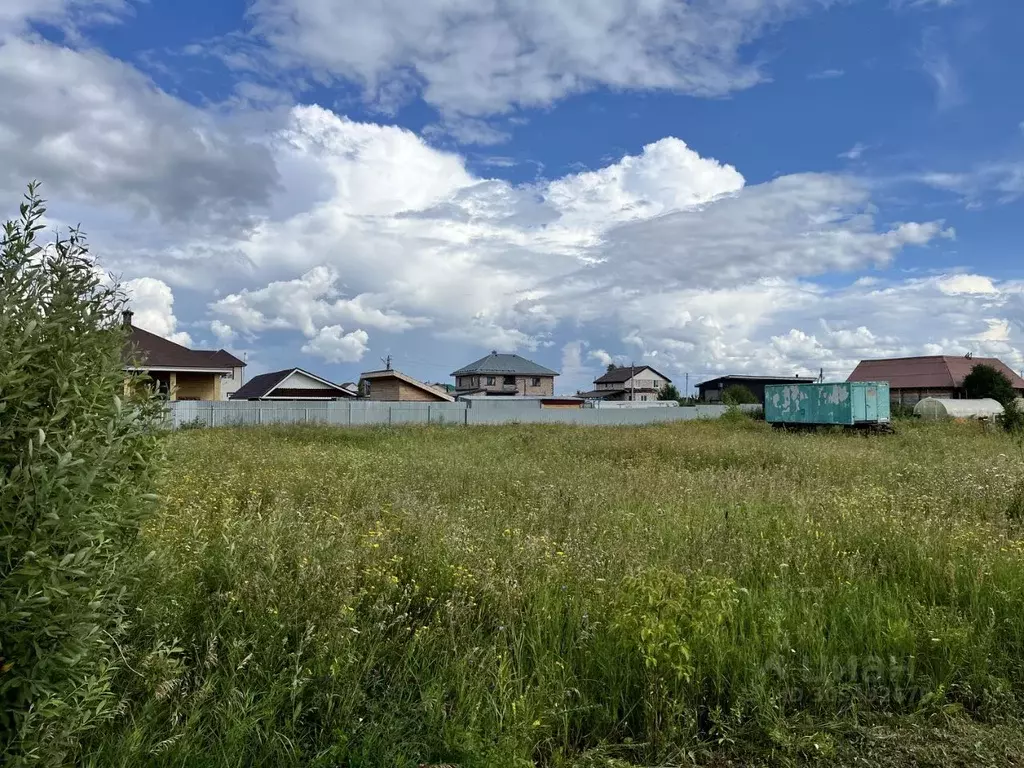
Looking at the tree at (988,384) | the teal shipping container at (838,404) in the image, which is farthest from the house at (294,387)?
the tree at (988,384)

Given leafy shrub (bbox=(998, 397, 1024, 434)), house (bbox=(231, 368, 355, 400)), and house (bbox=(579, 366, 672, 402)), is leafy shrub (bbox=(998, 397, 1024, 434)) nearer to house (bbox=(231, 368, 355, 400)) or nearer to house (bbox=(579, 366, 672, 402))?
house (bbox=(231, 368, 355, 400))

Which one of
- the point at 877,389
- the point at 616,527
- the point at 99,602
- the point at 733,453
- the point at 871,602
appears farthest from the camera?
the point at 877,389

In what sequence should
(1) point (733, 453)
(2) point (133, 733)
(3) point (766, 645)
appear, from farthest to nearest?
(1) point (733, 453), (3) point (766, 645), (2) point (133, 733)

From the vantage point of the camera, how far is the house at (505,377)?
74.4m

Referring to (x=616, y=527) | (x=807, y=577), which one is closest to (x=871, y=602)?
(x=807, y=577)

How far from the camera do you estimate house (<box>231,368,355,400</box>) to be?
131 feet

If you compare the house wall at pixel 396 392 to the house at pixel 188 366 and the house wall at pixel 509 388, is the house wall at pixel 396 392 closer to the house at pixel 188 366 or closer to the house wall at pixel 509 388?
the house at pixel 188 366

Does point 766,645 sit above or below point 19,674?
below

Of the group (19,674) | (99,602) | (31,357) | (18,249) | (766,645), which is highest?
(18,249)

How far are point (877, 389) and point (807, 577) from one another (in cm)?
2584

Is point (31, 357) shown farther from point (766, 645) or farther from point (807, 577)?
point (807, 577)

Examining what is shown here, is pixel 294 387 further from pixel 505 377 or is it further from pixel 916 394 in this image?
pixel 916 394

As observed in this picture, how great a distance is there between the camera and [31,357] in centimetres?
223

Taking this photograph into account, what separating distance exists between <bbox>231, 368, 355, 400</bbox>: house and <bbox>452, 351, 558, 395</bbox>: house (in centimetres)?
3148
